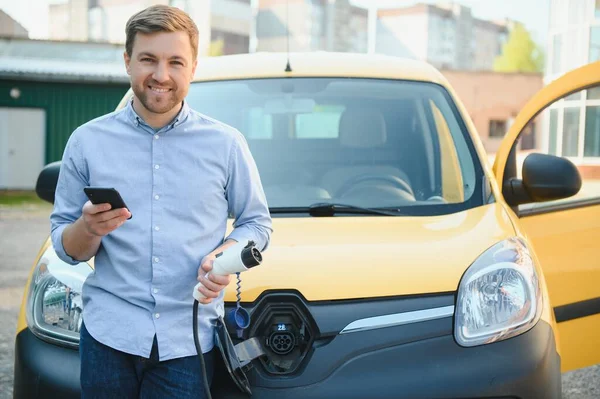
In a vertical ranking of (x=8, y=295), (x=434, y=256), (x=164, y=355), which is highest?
(x=434, y=256)

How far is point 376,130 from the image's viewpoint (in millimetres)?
3795

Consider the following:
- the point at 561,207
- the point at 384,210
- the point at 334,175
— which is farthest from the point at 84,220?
the point at 561,207

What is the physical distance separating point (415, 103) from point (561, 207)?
0.78 metres

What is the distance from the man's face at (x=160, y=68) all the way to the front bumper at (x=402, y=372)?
796 mm

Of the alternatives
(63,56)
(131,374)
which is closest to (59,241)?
(131,374)

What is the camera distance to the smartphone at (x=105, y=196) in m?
1.91

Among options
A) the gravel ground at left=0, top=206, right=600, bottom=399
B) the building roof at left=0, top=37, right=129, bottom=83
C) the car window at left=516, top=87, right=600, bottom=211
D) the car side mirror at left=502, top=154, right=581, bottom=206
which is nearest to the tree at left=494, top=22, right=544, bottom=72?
the car window at left=516, top=87, right=600, bottom=211

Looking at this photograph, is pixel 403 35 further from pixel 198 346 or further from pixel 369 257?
pixel 198 346

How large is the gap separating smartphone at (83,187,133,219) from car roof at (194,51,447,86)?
76.1 inches

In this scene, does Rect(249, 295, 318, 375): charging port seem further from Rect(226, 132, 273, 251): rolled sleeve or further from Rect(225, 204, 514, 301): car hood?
Rect(226, 132, 273, 251): rolled sleeve

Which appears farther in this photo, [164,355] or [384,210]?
[384,210]

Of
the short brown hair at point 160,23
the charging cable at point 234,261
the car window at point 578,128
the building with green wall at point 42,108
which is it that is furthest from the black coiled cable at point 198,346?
the car window at point 578,128

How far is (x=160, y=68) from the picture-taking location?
215 cm

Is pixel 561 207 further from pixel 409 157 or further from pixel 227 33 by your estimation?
pixel 227 33
